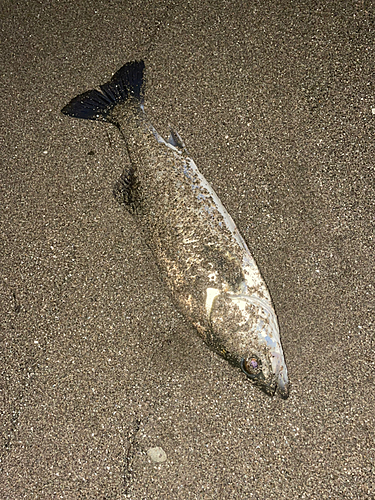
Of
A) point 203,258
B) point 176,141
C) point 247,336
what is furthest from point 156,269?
point 176,141

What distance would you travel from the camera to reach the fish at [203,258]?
6.19 ft

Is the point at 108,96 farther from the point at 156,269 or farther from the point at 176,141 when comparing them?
the point at 156,269

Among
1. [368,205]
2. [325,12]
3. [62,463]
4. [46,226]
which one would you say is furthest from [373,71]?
[62,463]

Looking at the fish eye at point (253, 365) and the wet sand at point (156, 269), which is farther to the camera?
the wet sand at point (156, 269)

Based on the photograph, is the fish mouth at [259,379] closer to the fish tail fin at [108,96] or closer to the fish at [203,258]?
the fish at [203,258]

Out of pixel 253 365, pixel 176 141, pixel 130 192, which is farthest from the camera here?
pixel 176 141

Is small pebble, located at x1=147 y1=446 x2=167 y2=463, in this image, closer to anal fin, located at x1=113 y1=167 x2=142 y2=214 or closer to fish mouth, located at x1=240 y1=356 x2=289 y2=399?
fish mouth, located at x1=240 y1=356 x2=289 y2=399

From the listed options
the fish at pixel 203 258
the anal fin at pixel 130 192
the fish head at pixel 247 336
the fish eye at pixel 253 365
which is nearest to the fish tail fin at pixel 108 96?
the fish at pixel 203 258

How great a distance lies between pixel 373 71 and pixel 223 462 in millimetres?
2841

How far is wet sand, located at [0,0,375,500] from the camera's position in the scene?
214 centimetres

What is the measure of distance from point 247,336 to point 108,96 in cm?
184

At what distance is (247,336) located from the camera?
1.88 m

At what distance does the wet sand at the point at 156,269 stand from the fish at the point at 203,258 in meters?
0.24

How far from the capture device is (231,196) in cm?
226
